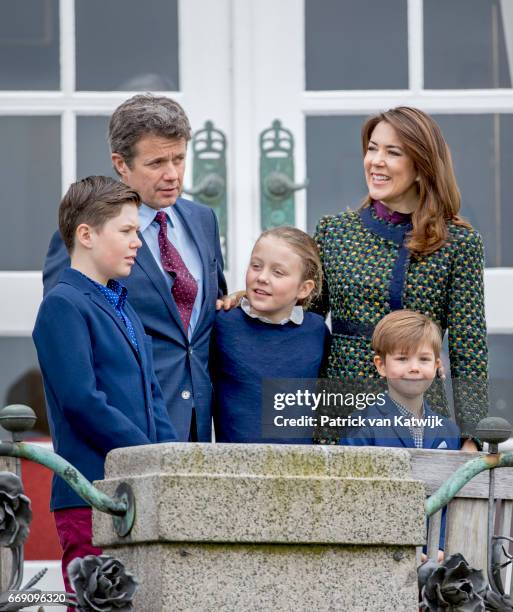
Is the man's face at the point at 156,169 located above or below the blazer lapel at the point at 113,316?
above

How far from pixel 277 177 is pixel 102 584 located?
2794mm

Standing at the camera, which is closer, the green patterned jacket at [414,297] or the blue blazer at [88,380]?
the blue blazer at [88,380]

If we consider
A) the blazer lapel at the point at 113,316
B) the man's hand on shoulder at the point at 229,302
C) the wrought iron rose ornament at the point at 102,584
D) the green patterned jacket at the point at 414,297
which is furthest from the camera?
the man's hand on shoulder at the point at 229,302

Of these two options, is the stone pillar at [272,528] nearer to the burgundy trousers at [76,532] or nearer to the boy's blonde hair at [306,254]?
the burgundy trousers at [76,532]

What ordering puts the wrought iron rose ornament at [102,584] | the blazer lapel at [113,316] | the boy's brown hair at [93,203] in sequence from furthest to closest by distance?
the boy's brown hair at [93,203], the blazer lapel at [113,316], the wrought iron rose ornament at [102,584]

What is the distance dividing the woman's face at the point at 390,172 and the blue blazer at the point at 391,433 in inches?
23.3

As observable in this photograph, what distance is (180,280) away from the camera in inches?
197

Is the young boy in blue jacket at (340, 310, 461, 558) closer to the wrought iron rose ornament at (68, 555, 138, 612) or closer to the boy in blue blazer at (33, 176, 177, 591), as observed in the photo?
the boy in blue blazer at (33, 176, 177, 591)

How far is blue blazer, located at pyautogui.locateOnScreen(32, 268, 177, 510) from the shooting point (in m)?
4.37

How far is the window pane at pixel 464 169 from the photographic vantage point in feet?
21.1

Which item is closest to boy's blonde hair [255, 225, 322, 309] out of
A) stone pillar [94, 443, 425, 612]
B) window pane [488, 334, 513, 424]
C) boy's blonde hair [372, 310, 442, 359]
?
boy's blonde hair [372, 310, 442, 359]

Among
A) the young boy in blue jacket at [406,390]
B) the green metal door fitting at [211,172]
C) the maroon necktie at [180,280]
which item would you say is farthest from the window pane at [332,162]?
the young boy in blue jacket at [406,390]

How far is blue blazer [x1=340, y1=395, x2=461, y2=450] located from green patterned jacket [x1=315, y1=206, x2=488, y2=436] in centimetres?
8

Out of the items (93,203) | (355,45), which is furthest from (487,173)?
(93,203)
